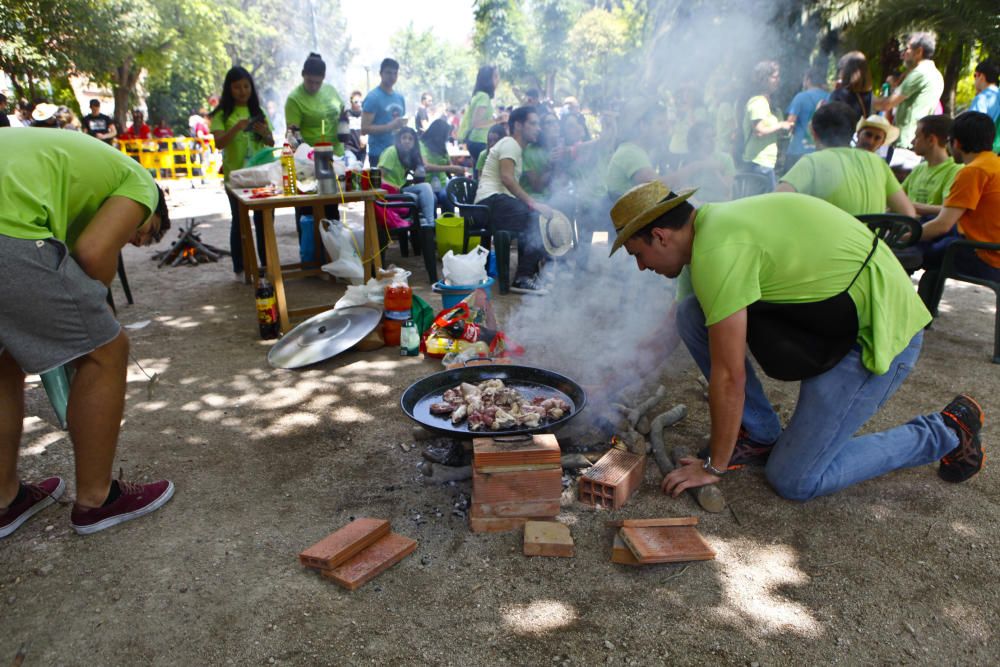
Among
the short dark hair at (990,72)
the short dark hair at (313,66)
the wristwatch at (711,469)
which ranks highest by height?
the short dark hair at (313,66)

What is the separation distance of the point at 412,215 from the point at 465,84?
82881 mm

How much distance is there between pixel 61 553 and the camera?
2.43 metres

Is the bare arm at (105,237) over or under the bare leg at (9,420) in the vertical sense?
over

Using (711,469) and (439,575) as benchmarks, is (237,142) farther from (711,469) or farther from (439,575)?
(711,469)

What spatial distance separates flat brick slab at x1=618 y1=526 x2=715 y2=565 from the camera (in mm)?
2283

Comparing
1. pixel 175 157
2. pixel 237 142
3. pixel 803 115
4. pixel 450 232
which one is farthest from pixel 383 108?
pixel 175 157

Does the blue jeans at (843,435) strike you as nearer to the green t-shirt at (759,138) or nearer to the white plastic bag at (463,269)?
the white plastic bag at (463,269)

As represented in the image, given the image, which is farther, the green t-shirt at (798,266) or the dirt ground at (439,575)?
the green t-shirt at (798,266)

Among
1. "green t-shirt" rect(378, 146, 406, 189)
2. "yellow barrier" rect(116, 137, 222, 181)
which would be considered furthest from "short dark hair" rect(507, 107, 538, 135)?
"yellow barrier" rect(116, 137, 222, 181)

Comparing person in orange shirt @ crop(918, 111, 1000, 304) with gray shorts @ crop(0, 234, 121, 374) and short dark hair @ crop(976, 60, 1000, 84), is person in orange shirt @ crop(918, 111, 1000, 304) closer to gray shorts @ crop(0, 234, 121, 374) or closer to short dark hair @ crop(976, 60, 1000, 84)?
short dark hair @ crop(976, 60, 1000, 84)

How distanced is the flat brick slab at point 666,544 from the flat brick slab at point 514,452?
40 centimetres

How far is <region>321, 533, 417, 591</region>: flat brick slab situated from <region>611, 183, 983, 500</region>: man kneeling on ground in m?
1.16

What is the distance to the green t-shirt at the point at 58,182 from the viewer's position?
207 centimetres

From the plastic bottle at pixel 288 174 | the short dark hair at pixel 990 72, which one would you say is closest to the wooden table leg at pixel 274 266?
the plastic bottle at pixel 288 174
